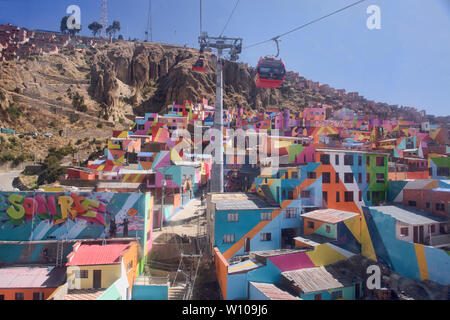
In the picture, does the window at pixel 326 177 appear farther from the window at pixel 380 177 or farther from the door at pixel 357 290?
the door at pixel 357 290

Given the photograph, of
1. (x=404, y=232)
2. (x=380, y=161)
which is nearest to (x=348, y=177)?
(x=380, y=161)

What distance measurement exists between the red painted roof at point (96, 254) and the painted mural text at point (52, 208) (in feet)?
4.73

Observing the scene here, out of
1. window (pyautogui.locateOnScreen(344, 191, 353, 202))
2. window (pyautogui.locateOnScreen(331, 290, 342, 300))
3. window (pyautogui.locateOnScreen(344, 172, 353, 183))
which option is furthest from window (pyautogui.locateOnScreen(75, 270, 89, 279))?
window (pyautogui.locateOnScreen(344, 172, 353, 183))

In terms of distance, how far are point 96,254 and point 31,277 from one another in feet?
8.09

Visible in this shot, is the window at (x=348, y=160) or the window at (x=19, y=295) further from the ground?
the window at (x=348, y=160)

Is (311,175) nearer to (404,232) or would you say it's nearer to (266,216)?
(266,216)

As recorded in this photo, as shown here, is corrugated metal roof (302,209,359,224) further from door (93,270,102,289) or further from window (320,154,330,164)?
door (93,270,102,289)

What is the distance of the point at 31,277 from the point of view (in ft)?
32.5

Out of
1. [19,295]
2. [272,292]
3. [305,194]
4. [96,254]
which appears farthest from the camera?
[305,194]

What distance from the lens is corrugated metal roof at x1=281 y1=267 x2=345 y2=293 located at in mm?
9930

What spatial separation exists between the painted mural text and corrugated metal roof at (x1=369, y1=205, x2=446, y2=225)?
12.9m

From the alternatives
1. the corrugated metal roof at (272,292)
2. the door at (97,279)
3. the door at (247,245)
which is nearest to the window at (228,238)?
the door at (247,245)

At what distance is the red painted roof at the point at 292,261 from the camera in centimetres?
1074
